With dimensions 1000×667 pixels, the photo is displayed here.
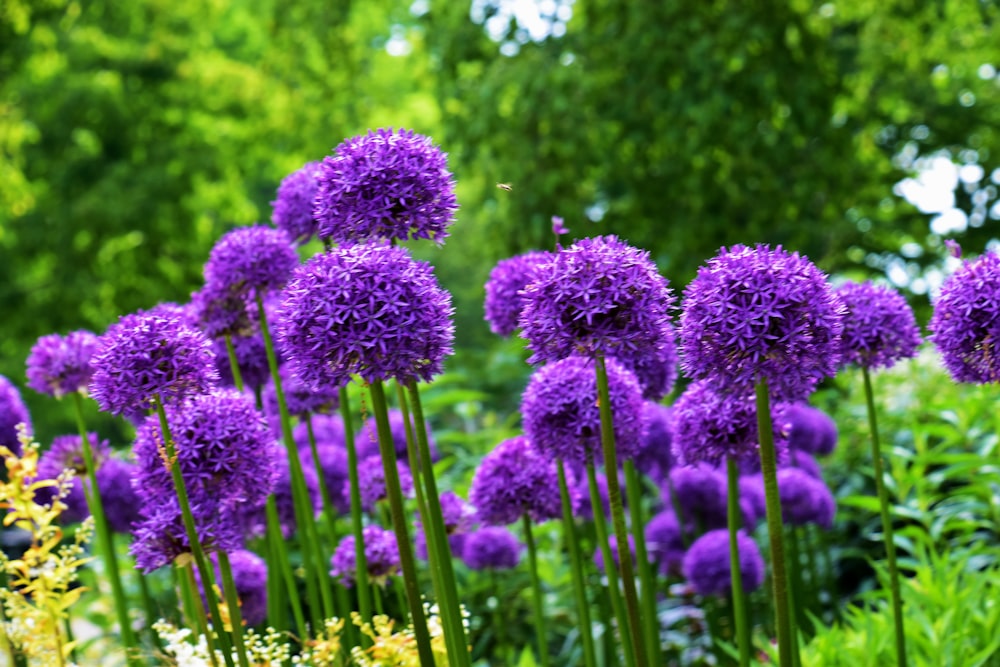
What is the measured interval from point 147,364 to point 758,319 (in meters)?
1.42

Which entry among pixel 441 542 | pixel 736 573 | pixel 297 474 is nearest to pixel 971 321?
pixel 736 573

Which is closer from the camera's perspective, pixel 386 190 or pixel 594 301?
pixel 594 301

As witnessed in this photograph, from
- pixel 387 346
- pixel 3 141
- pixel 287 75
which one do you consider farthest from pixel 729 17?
pixel 3 141

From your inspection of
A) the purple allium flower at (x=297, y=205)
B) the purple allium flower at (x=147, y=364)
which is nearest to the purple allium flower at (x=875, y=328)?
the purple allium flower at (x=297, y=205)

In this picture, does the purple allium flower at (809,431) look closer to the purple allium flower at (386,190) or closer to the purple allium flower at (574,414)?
the purple allium flower at (574,414)

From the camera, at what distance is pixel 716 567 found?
14.7 ft

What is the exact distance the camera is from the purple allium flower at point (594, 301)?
7.65ft

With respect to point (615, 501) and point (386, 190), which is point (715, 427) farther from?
point (386, 190)

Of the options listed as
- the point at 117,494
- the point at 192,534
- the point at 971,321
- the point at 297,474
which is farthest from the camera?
the point at 117,494

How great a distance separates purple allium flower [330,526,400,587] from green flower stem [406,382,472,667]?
1.31 metres

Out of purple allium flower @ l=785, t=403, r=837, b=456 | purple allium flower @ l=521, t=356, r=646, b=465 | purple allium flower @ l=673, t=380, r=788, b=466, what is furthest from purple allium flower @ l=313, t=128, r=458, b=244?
purple allium flower @ l=785, t=403, r=837, b=456


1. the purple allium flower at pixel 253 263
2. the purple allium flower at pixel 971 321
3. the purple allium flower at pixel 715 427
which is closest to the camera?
the purple allium flower at pixel 971 321

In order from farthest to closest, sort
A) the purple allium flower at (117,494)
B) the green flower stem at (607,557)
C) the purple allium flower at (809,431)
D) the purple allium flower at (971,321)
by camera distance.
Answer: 1. the purple allium flower at (809,431)
2. the purple allium flower at (117,494)
3. the green flower stem at (607,557)
4. the purple allium flower at (971,321)

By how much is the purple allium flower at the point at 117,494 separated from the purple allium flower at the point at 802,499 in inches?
106
